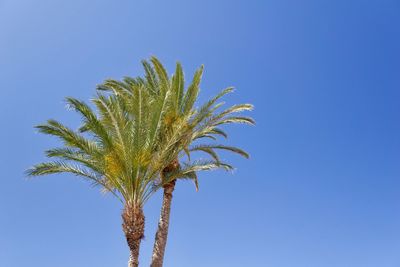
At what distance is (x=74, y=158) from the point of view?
17.5m

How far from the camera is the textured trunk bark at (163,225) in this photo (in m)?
19.1

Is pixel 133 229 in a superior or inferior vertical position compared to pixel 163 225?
inferior

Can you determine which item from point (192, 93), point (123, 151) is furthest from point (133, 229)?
point (192, 93)

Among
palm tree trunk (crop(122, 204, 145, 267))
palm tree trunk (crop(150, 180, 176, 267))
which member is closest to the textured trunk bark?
palm tree trunk (crop(150, 180, 176, 267))

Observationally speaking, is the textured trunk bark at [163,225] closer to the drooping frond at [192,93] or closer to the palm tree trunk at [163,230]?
the palm tree trunk at [163,230]

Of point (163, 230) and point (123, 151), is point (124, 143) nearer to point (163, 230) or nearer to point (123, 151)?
point (123, 151)

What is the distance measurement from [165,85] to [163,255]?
7709mm

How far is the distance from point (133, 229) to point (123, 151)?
309cm

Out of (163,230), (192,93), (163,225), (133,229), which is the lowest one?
(133,229)

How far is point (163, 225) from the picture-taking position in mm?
20141

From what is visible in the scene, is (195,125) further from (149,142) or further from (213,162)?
(149,142)

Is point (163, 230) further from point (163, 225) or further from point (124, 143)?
point (124, 143)

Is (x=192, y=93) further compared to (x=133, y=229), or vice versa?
(x=192, y=93)

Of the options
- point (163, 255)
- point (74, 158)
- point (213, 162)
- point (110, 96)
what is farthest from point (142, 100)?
point (163, 255)
